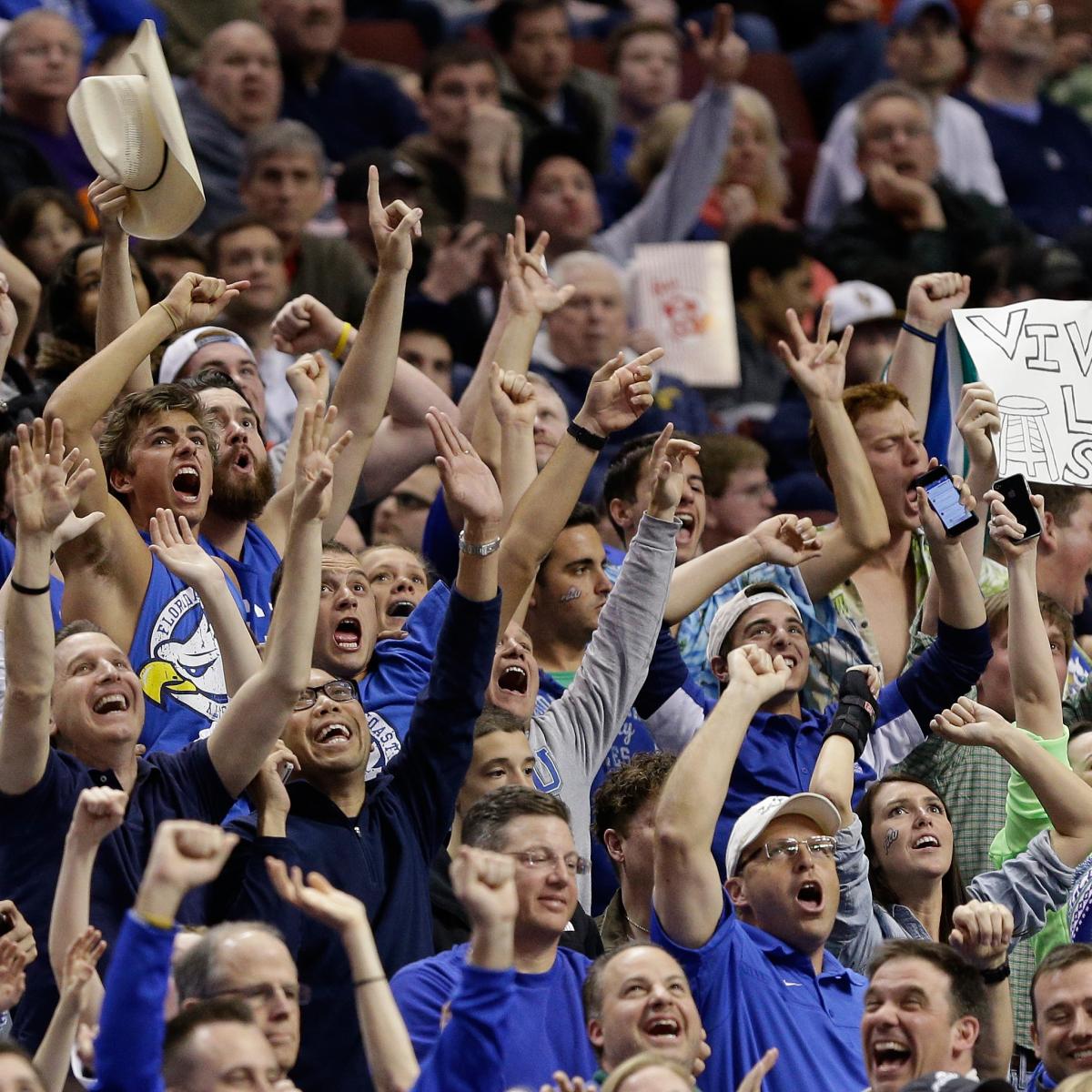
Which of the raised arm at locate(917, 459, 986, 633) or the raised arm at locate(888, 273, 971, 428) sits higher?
the raised arm at locate(888, 273, 971, 428)

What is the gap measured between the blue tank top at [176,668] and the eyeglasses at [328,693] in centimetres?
27

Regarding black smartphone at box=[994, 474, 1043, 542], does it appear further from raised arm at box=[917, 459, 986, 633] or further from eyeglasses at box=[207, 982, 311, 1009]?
eyeglasses at box=[207, 982, 311, 1009]

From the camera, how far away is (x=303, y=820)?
5.02 m

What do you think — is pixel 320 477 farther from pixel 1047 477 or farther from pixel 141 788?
pixel 1047 477

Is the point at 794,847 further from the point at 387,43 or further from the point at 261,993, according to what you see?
the point at 387,43

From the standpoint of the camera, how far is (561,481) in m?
5.82

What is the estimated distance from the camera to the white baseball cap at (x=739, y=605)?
19.7ft

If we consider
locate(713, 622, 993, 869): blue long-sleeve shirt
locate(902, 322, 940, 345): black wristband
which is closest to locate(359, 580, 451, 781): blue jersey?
locate(713, 622, 993, 869): blue long-sleeve shirt

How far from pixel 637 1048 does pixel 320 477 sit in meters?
1.23

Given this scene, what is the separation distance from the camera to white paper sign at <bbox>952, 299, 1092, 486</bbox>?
20.5 feet

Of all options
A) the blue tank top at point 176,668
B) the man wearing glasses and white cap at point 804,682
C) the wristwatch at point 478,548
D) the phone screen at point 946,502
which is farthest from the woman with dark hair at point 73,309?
the phone screen at point 946,502

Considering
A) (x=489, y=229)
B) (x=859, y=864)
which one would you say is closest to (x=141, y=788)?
(x=859, y=864)

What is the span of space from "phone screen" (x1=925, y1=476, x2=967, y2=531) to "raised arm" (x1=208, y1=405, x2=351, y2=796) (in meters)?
1.74

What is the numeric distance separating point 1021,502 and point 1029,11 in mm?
5979
